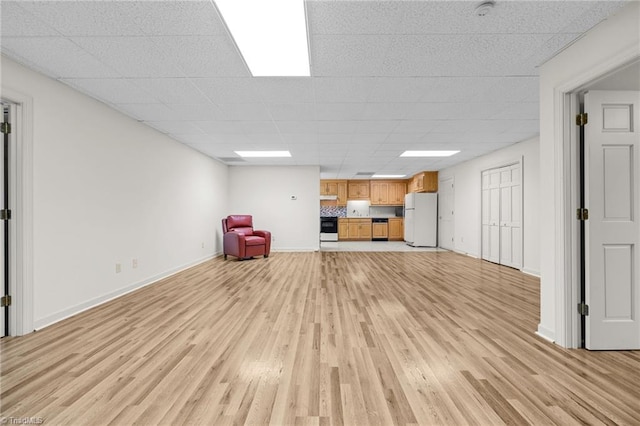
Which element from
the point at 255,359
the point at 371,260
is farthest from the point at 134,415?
the point at 371,260

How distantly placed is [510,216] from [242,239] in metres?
5.70

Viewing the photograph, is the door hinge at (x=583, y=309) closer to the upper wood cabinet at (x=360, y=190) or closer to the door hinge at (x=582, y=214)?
the door hinge at (x=582, y=214)

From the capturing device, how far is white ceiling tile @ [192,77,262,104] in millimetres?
3105

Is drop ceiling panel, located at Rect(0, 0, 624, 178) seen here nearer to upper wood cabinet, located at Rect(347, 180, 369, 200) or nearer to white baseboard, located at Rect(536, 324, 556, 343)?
white baseboard, located at Rect(536, 324, 556, 343)

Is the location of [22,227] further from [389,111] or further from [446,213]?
[446,213]

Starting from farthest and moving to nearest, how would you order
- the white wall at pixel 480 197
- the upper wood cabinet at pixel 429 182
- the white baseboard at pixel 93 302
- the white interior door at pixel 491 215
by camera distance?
the upper wood cabinet at pixel 429 182
the white interior door at pixel 491 215
the white wall at pixel 480 197
the white baseboard at pixel 93 302

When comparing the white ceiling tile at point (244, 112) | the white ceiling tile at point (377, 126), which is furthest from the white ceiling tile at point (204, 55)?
the white ceiling tile at point (377, 126)

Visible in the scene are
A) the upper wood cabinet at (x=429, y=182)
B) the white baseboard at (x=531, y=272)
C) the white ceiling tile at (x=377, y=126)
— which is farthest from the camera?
the upper wood cabinet at (x=429, y=182)

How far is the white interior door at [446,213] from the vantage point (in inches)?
345

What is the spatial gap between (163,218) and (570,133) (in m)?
5.41

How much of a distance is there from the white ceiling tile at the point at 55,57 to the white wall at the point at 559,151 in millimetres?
4047

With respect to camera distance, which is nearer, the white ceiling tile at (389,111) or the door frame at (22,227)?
the door frame at (22,227)

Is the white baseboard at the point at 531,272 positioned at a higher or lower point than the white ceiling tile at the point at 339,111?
lower

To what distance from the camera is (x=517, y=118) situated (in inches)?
168
